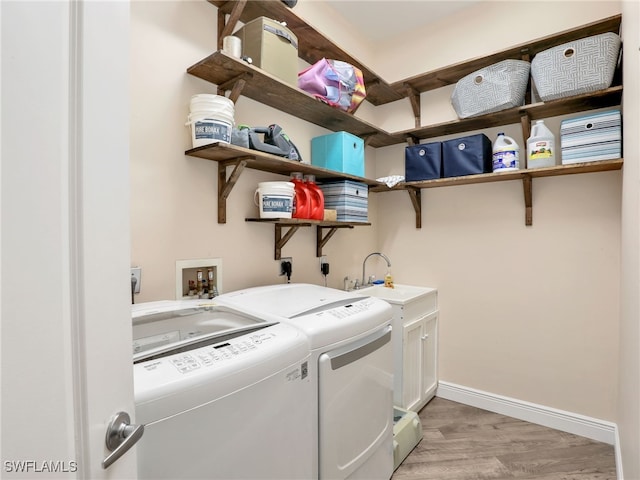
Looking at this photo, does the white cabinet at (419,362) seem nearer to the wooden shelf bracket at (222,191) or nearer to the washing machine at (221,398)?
the washing machine at (221,398)

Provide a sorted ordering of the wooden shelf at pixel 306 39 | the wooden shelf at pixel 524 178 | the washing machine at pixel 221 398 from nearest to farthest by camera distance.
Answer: the washing machine at pixel 221 398 < the wooden shelf at pixel 306 39 < the wooden shelf at pixel 524 178

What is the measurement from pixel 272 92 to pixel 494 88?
147 centimetres

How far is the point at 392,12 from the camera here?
249cm

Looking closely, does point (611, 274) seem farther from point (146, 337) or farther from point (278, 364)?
point (146, 337)

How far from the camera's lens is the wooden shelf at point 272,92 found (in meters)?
1.50

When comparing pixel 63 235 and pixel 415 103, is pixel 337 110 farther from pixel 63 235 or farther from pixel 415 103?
pixel 63 235

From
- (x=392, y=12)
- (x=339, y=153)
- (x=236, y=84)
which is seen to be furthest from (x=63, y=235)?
(x=392, y=12)

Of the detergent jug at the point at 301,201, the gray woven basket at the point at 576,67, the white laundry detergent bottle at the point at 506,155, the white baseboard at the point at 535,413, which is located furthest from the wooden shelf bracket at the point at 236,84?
the white baseboard at the point at 535,413

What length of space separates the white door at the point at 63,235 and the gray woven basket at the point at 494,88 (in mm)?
2226

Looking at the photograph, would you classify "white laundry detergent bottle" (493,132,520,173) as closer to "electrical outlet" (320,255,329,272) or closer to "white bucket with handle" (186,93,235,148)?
"electrical outlet" (320,255,329,272)

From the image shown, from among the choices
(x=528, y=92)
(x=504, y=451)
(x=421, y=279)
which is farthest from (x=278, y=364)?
(x=528, y=92)

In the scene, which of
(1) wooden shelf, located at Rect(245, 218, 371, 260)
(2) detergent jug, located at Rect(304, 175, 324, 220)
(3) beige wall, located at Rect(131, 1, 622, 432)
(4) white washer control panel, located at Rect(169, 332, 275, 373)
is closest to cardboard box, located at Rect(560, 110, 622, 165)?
(3) beige wall, located at Rect(131, 1, 622, 432)

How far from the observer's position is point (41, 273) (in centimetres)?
43

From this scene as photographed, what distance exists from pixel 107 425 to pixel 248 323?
0.70m
